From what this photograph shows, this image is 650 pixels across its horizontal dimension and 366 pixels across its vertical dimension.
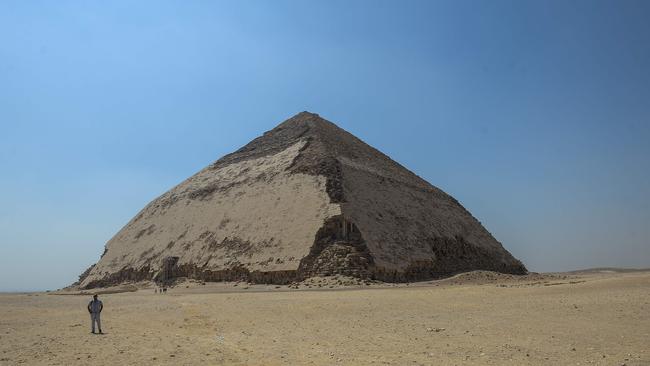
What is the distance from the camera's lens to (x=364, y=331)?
10.1 m

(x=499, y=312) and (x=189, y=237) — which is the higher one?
(x=189, y=237)

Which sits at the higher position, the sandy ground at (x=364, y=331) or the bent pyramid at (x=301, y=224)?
the bent pyramid at (x=301, y=224)

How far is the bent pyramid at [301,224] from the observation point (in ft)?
80.9

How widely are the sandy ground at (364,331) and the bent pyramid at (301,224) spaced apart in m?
7.54

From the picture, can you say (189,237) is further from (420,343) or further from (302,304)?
(420,343)

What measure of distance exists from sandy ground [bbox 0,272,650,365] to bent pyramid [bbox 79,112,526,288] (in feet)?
24.7

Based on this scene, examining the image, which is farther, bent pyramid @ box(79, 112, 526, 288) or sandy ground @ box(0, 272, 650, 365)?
bent pyramid @ box(79, 112, 526, 288)

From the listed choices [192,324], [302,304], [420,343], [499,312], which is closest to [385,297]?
[302,304]

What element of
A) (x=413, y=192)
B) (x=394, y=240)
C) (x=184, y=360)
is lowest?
(x=184, y=360)

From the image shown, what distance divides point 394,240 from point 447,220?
8652 millimetres

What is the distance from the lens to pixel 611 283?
16.6 metres

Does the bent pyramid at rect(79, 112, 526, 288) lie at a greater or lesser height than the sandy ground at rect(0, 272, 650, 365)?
greater

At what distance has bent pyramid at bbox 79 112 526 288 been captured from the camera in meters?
24.7

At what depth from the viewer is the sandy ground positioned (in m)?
7.44
